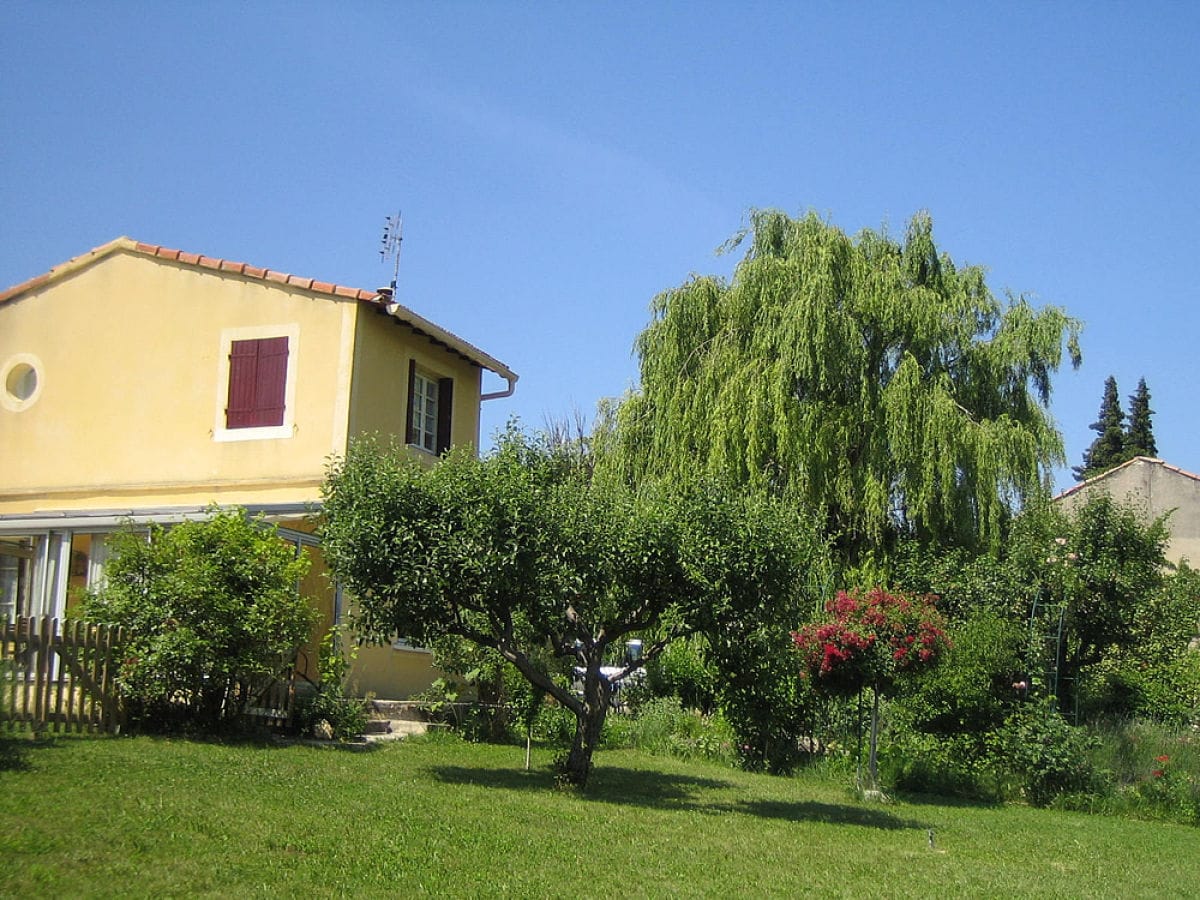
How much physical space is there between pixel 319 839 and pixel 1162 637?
16036 mm

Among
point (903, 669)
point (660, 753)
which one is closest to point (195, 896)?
point (903, 669)

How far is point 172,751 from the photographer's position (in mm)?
11875

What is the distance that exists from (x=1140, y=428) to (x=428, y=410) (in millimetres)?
35562

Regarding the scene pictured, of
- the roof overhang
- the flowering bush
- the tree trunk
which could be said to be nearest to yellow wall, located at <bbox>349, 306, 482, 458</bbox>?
the roof overhang

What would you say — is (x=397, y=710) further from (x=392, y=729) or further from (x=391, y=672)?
(x=391, y=672)

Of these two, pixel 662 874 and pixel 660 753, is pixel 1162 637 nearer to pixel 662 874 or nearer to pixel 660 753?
pixel 660 753

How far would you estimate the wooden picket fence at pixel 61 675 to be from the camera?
11.7m

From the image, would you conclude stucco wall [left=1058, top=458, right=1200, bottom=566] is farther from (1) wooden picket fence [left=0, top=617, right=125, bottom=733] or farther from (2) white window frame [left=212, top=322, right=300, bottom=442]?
(1) wooden picket fence [left=0, top=617, right=125, bottom=733]

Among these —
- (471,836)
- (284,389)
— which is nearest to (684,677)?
(284,389)

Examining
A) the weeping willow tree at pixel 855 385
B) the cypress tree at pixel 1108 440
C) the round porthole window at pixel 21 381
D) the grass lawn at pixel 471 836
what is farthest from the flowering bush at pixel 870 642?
the cypress tree at pixel 1108 440

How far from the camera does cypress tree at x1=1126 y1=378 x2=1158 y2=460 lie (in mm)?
45875

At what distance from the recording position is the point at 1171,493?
33688mm

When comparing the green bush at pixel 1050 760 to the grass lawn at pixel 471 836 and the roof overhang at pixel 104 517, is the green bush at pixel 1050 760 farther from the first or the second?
the roof overhang at pixel 104 517

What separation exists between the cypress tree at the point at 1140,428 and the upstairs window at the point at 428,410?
33.5 metres
